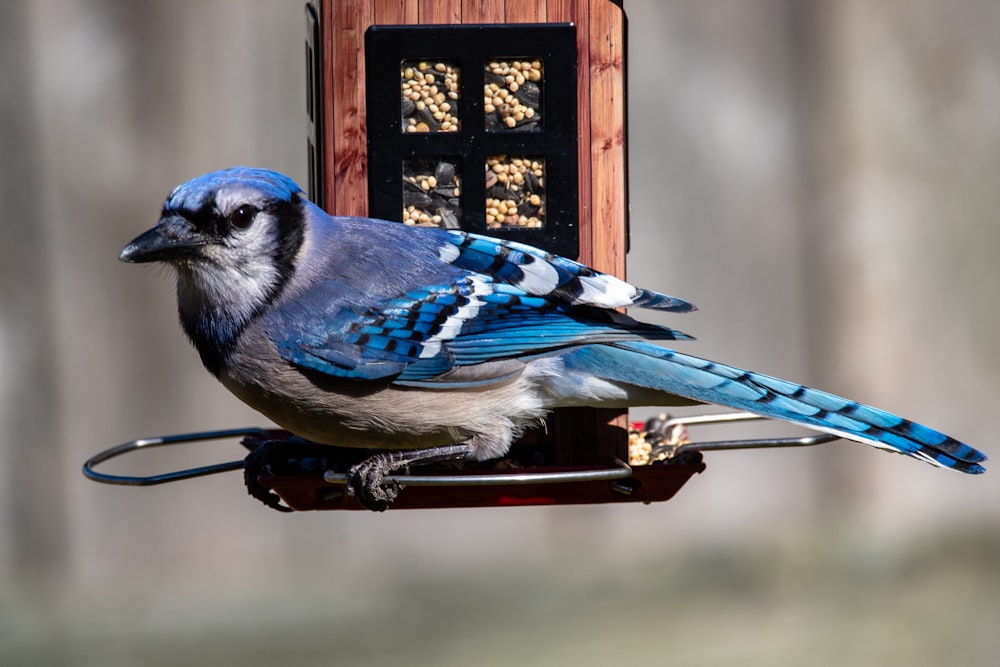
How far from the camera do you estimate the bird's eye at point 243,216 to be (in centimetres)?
299

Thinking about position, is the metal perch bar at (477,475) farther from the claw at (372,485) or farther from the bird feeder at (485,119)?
the bird feeder at (485,119)

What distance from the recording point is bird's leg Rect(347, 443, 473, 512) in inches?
116

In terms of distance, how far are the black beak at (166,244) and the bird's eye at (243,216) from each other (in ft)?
0.28

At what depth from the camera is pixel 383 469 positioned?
2996mm

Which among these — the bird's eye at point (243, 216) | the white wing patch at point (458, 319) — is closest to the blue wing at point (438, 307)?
the white wing patch at point (458, 319)

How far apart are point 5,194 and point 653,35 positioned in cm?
258

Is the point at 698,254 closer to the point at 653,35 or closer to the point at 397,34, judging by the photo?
the point at 653,35

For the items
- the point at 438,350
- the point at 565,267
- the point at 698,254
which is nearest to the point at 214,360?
the point at 438,350

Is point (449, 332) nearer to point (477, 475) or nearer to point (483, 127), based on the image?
point (477, 475)

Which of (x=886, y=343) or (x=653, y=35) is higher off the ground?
(x=653, y=35)

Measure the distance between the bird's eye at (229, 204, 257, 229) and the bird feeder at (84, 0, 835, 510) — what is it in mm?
356

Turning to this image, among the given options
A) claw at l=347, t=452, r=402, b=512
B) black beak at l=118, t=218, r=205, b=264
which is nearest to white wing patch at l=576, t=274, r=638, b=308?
claw at l=347, t=452, r=402, b=512

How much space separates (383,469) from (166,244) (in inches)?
27.7

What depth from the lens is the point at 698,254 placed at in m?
5.30
